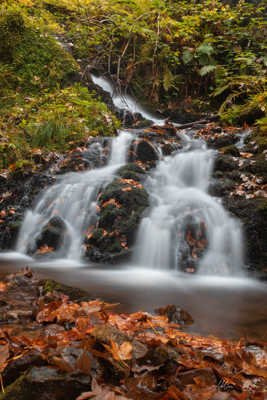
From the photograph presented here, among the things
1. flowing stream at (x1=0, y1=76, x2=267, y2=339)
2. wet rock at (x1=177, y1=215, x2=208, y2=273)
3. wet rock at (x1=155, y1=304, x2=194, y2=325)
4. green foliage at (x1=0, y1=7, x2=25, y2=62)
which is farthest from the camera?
green foliage at (x1=0, y1=7, x2=25, y2=62)

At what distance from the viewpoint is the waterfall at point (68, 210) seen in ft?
18.3

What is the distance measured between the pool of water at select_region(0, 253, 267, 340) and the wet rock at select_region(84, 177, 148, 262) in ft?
1.31

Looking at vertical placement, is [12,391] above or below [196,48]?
below

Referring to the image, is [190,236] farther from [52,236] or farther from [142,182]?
[52,236]

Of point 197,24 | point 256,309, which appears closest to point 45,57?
point 197,24

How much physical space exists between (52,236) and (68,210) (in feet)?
2.65

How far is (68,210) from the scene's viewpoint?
616cm

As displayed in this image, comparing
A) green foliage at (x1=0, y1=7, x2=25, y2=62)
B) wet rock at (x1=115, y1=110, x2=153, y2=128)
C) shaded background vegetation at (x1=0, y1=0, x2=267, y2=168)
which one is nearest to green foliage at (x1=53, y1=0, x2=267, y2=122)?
shaded background vegetation at (x1=0, y1=0, x2=267, y2=168)

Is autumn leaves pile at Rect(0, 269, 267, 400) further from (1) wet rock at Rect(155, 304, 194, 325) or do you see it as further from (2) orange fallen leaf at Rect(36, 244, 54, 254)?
(2) orange fallen leaf at Rect(36, 244, 54, 254)

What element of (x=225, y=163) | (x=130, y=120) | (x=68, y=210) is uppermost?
(x=130, y=120)

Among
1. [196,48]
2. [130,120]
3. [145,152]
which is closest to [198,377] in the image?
[145,152]

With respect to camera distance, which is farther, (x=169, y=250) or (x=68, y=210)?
(x=68, y=210)

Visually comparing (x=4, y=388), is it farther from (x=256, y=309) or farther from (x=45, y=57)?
(x=45, y=57)

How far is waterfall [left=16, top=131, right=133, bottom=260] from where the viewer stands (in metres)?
5.59
